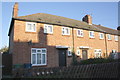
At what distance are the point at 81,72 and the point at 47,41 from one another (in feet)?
29.1

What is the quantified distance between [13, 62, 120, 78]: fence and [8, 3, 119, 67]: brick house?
19.6 feet

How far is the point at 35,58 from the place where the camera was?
45.4 feet

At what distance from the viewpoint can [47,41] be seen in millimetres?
14914

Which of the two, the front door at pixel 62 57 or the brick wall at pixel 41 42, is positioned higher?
the brick wall at pixel 41 42

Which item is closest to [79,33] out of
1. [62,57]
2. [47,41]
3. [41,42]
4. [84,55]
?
[84,55]

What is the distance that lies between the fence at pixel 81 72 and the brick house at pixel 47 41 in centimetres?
596

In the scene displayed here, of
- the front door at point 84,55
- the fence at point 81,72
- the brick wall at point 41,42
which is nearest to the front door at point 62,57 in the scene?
the brick wall at point 41,42

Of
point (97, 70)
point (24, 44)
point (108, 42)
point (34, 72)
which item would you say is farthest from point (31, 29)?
point (108, 42)

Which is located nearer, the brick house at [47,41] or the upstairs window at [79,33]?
the brick house at [47,41]

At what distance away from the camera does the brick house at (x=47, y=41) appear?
43.3 feet

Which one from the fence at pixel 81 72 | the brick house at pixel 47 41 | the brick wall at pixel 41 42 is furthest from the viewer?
the brick house at pixel 47 41

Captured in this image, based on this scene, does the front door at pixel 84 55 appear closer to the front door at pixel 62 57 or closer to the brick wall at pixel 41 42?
the brick wall at pixel 41 42

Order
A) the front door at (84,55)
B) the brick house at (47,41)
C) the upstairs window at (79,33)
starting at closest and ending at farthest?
the brick house at (47,41), the front door at (84,55), the upstairs window at (79,33)

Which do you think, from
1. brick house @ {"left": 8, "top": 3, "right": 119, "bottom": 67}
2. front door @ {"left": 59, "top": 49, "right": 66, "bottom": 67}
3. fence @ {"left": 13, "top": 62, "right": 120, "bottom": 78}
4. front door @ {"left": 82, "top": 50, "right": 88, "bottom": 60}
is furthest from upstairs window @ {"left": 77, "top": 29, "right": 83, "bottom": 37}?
fence @ {"left": 13, "top": 62, "right": 120, "bottom": 78}
